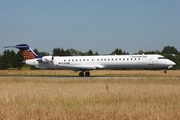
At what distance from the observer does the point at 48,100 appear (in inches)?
475

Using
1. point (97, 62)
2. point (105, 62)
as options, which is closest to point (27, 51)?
point (97, 62)

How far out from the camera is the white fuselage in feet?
134

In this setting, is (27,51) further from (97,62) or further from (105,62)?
(105,62)

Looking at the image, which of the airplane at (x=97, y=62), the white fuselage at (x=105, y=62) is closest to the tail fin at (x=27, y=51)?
the airplane at (x=97, y=62)

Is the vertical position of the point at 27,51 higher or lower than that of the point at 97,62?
higher

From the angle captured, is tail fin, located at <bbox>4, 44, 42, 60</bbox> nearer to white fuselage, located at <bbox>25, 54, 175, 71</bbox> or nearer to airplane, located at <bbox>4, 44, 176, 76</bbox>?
airplane, located at <bbox>4, 44, 176, 76</bbox>

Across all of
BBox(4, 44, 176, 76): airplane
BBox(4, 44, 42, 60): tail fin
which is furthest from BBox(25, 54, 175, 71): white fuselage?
BBox(4, 44, 42, 60): tail fin

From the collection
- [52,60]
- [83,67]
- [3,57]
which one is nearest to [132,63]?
[83,67]

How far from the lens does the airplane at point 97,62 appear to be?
4078 cm

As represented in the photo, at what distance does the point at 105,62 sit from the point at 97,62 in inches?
49.1

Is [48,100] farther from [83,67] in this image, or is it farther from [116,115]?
[83,67]

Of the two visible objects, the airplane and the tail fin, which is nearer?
the airplane

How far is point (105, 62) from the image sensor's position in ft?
138

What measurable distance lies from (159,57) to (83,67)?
32.8ft
